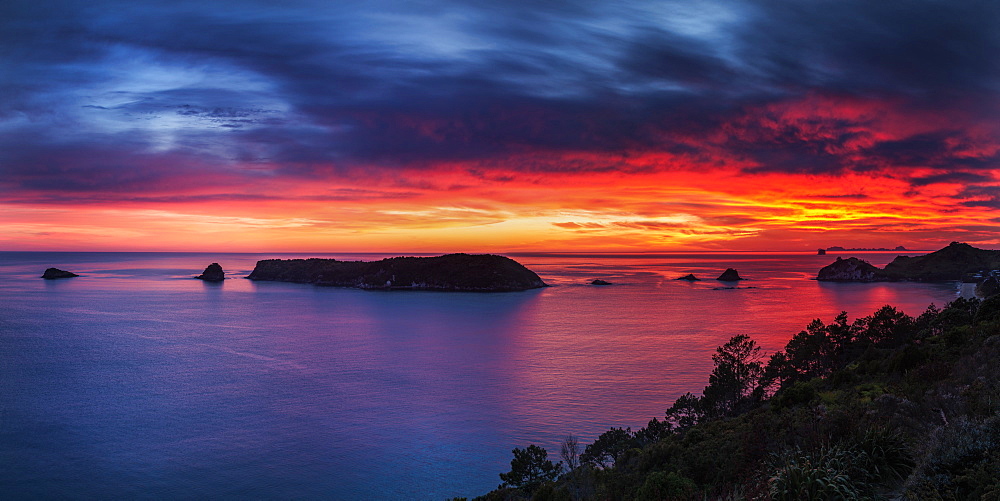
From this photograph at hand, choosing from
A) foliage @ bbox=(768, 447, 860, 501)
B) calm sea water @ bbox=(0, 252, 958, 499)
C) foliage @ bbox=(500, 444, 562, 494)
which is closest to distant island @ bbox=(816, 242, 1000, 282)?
calm sea water @ bbox=(0, 252, 958, 499)

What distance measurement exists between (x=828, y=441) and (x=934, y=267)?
217 metres

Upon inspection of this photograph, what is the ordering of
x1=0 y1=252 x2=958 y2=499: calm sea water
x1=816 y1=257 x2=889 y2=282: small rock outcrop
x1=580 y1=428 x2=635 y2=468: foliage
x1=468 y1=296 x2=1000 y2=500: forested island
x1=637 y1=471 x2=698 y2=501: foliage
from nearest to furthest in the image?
x1=468 y1=296 x2=1000 y2=500: forested island < x1=637 y1=471 x2=698 y2=501: foliage < x1=580 y1=428 x2=635 y2=468: foliage < x1=0 y1=252 x2=958 y2=499: calm sea water < x1=816 y1=257 x2=889 y2=282: small rock outcrop

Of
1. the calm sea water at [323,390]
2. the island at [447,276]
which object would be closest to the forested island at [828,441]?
the calm sea water at [323,390]

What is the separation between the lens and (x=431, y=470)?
3384 cm

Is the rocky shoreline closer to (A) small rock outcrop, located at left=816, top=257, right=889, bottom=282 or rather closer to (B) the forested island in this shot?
(A) small rock outcrop, located at left=816, top=257, right=889, bottom=282

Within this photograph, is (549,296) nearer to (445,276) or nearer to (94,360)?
(445,276)

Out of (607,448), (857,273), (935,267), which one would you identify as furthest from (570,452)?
(935,267)

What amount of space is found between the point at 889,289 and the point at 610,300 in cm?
8679

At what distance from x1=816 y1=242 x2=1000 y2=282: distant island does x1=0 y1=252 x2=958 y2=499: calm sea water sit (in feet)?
265

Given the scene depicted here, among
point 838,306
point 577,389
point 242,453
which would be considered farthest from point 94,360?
point 838,306

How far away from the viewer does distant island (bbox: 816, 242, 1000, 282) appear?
572 ft

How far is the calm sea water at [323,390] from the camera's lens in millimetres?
33219

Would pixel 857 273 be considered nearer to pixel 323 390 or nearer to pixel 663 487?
pixel 323 390

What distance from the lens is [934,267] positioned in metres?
182
